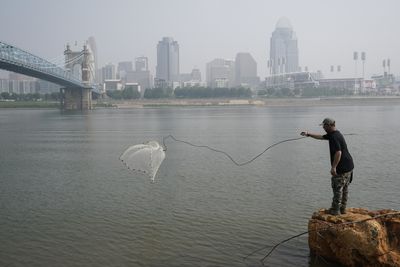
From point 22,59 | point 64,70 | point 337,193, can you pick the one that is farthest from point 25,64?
point 337,193

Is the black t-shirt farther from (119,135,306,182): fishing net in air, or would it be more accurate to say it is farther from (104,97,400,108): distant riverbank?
(104,97,400,108): distant riverbank

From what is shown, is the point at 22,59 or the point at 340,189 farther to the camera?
the point at 22,59

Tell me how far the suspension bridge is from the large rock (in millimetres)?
66435

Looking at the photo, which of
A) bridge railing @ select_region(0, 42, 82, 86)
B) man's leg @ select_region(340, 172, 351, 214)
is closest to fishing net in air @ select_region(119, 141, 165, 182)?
man's leg @ select_region(340, 172, 351, 214)

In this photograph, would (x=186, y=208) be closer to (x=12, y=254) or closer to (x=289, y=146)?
(x=12, y=254)

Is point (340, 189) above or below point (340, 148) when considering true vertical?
below

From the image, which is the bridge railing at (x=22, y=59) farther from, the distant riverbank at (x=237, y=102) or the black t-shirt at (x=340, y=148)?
the black t-shirt at (x=340, y=148)

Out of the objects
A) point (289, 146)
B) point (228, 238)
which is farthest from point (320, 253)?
point (289, 146)

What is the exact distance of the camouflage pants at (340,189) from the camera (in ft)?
27.5

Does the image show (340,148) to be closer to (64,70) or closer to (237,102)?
(64,70)

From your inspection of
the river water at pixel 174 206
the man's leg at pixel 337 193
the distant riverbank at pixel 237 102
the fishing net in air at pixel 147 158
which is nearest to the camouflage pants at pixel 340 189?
the man's leg at pixel 337 193

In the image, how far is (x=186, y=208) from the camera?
12930mm

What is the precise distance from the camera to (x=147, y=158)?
34.6 feet

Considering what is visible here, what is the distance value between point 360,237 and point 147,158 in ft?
16.2
